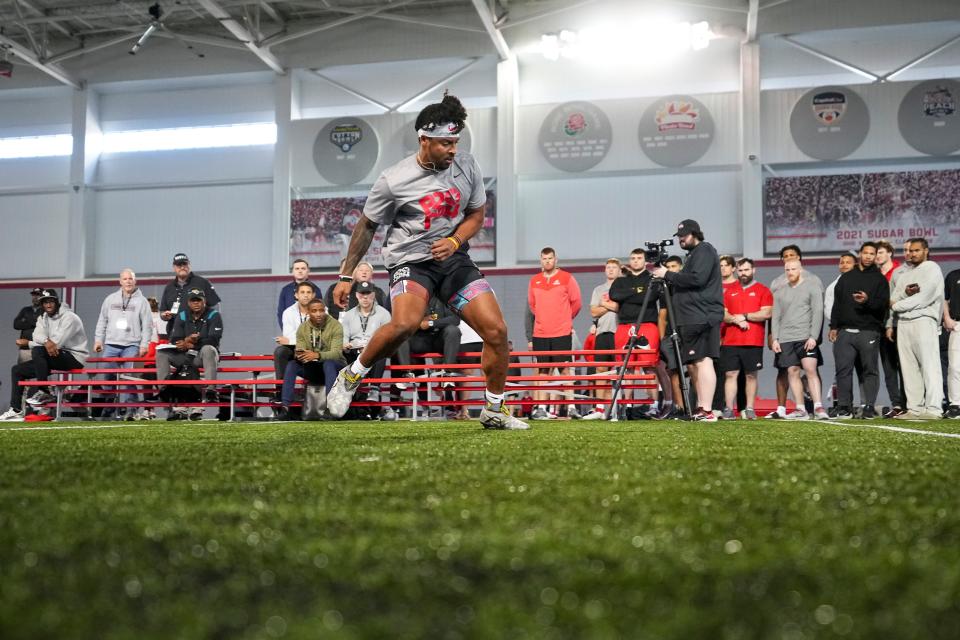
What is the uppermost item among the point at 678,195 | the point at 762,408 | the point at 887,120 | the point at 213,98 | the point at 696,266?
the point at 213,98

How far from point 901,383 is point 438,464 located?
685 cm

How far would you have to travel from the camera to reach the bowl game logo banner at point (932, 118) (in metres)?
14.2

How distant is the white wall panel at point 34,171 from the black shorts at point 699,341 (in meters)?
14.5

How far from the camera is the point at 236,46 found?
53.3 feet

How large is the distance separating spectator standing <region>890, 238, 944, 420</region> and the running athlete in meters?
4.44

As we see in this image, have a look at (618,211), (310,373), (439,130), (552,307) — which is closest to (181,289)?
(310,373)

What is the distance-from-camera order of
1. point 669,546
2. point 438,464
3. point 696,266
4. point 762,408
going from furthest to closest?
point 762,408 → point 696,266 → point 438,464 → point 669,546

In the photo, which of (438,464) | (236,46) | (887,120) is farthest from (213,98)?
(438,464)

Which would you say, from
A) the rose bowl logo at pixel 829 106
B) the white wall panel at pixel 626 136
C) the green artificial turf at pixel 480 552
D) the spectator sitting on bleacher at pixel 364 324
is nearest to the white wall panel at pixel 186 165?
the white wall panel at pixel 626 136

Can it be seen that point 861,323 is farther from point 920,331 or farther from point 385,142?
point 385,142

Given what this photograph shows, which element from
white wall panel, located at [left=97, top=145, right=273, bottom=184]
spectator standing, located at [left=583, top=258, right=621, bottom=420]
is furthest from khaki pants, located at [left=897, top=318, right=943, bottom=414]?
white wall panel, located at [left=97, top=145, right=273, bottom=184]

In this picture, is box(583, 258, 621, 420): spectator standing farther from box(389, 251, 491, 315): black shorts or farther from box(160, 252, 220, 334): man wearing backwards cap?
box(389, 251, 491, 315): black shorts

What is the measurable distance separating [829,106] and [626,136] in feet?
10.4

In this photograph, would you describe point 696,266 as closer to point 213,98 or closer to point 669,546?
point 669,546
